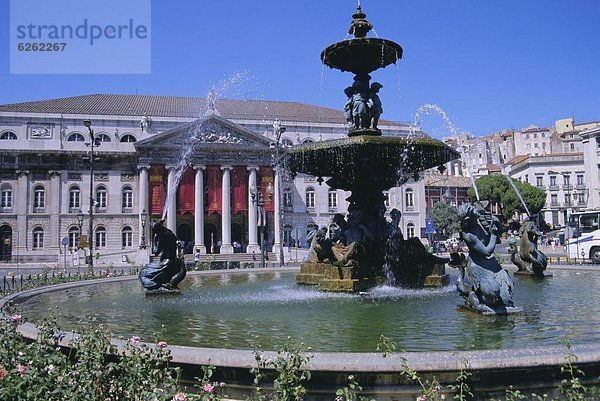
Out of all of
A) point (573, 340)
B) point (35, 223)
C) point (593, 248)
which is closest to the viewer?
point (573, 340)

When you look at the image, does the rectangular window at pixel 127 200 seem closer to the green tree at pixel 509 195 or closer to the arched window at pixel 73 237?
the arched window at pixel 73 237

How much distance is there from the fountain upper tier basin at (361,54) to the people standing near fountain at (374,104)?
0.54 meters

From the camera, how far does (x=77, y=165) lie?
186ft

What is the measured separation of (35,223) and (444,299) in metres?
55.6

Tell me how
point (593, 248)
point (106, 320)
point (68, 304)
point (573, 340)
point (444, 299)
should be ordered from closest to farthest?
point (573, 340) → point (106, 320) → point (444, 299) → point (68, 304) → point (593, 248)

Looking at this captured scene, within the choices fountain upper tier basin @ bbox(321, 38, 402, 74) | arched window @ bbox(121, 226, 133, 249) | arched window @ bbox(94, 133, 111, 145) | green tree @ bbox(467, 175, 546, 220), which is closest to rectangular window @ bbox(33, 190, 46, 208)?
arched window @ bbox(94, 133, 111, 145)

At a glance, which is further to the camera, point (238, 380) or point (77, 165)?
point (77, 165)

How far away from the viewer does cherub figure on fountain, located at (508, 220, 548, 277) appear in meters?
13.6

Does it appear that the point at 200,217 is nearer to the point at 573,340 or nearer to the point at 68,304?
the point at 68,304

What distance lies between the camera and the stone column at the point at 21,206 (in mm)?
54531

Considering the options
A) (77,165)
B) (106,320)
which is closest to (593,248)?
(106,320)

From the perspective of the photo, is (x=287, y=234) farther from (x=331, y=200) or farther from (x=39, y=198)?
(x=39, y=198)

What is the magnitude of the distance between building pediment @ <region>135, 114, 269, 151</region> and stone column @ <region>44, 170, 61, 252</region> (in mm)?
9675

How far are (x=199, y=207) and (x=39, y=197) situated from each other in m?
17.3
